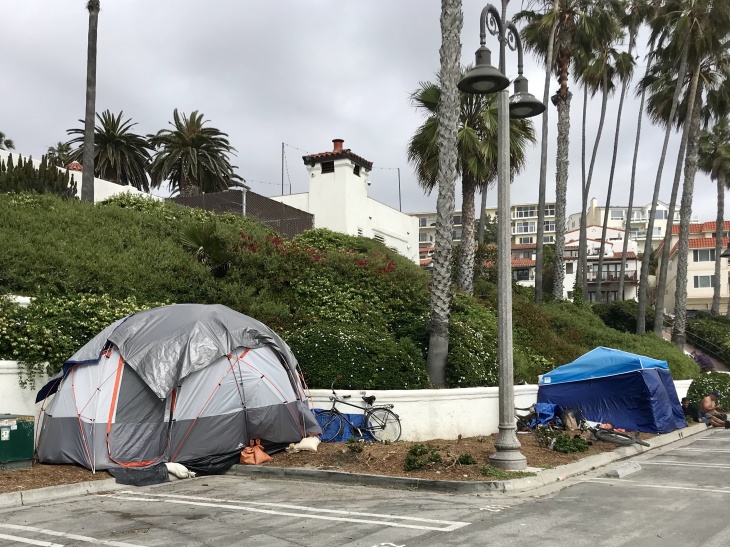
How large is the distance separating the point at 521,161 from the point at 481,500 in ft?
57.3

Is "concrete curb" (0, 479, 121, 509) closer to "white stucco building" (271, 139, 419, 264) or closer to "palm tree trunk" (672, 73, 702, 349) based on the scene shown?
"white stucco building" (271, 139, 419, 264)

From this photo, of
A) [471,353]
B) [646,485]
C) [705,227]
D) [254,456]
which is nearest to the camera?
[646,485]

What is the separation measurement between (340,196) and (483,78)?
19.1 meters

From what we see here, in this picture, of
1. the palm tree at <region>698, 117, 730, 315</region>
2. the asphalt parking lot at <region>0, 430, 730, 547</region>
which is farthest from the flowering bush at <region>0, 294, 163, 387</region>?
the palm tree at <region>698, 117, 730, 315</region>

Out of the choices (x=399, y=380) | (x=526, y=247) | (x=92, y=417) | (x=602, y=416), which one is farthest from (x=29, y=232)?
(x=526, y=247)

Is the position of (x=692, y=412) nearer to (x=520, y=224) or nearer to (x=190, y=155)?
(x=190, y=155)

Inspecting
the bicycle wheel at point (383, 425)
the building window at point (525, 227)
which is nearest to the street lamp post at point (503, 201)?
the bicycle wheel at point (383, 425)

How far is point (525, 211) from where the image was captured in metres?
125

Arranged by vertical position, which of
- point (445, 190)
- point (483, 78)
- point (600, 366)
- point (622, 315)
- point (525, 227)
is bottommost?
point (600, 366)

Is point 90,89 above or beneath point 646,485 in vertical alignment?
above

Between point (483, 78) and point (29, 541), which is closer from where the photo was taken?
point (29, 541)

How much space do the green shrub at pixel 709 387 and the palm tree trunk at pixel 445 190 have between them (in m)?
11.0

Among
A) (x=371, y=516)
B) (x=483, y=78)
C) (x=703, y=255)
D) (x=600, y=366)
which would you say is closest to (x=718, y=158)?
(x=703, y=255)

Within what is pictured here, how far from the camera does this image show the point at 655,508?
8531 mm
